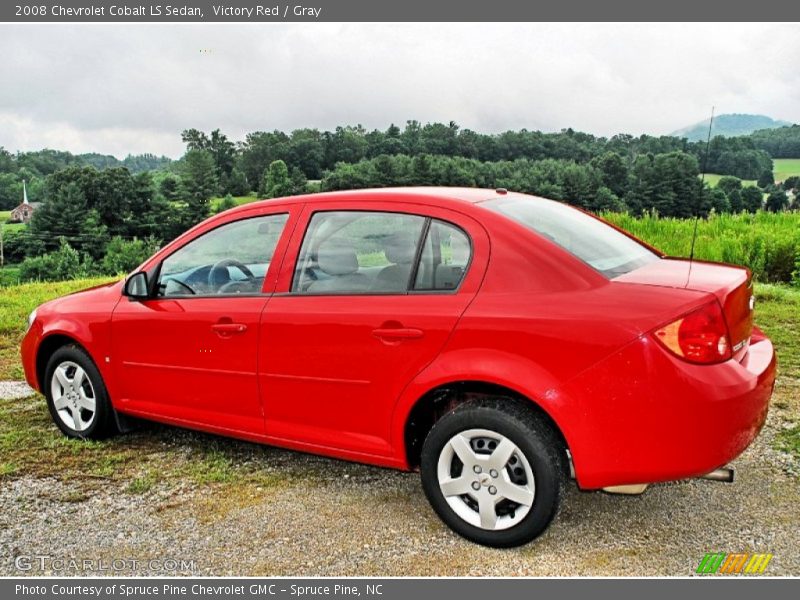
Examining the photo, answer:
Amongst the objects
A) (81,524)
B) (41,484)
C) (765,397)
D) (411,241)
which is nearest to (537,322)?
(411,241)

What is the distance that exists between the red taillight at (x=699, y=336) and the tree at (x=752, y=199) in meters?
11.7

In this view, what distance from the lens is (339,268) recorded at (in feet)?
12.3

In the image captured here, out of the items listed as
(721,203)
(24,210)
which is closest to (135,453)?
(721,203)

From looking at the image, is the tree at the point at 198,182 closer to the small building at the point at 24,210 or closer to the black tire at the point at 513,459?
the small building at the point at 24,210

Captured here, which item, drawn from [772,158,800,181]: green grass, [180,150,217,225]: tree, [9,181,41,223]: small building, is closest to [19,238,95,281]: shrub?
[9,181,41,223]: small building

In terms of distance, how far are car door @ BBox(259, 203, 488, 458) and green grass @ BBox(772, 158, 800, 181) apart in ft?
45.8

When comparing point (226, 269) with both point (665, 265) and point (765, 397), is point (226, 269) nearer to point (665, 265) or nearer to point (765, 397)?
point (665, 265)

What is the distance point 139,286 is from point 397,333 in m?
1.92

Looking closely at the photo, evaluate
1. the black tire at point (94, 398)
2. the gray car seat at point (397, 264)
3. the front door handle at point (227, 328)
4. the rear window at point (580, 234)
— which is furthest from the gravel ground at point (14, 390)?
the rear window at point (580, 234)

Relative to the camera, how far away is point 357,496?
12.8ft

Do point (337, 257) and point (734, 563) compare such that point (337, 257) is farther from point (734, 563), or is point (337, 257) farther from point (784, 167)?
point (784, 167)

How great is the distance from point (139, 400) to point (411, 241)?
7.11 ft

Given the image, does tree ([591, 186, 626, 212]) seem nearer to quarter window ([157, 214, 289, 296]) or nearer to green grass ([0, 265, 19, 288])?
quarter window ([157, 214, 289, 296])

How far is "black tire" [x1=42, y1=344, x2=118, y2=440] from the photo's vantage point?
4684mm
